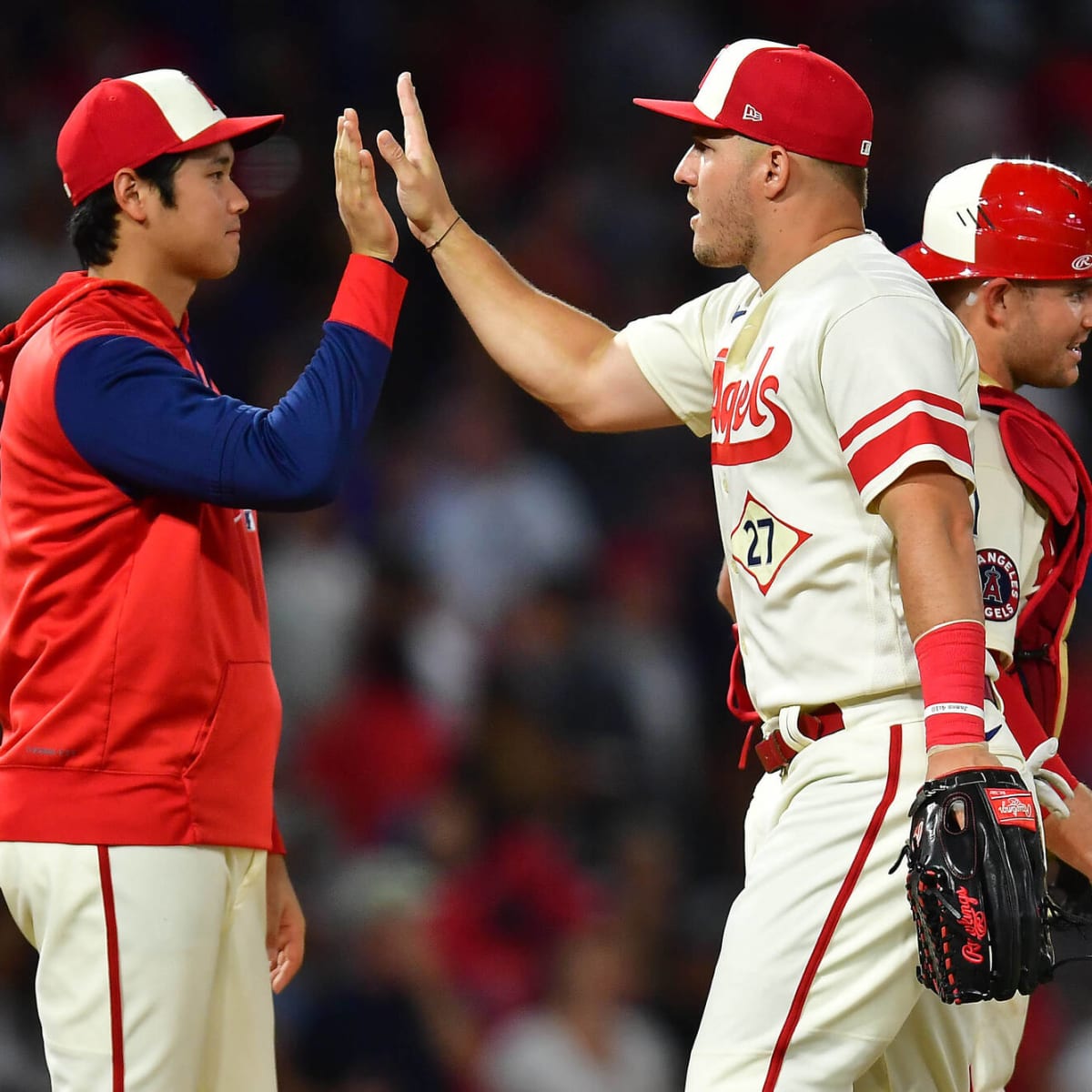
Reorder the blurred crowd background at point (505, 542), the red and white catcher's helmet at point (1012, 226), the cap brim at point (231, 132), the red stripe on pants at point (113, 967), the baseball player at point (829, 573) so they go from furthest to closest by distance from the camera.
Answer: the blurred crowd background at point (505, 542), the red and white catcher's helmet at point (1012, 226), the cap brim at point (231, 132), the red stripe on pants at point (113, 967), the baseball player at point (829, 573)

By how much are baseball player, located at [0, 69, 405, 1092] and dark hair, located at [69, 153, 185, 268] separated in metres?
0.04

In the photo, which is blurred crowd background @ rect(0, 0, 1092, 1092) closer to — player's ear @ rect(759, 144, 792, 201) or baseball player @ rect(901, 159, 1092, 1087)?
baseball player @ rect(901, 159, 1092, 1087)

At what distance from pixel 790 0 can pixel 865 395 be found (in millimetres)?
4555

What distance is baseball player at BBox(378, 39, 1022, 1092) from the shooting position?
7.63ft

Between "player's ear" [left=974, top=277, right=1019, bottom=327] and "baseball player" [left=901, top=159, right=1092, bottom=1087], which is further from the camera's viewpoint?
"player's ear" [left=974, top=277, right=1019, bottom=327]

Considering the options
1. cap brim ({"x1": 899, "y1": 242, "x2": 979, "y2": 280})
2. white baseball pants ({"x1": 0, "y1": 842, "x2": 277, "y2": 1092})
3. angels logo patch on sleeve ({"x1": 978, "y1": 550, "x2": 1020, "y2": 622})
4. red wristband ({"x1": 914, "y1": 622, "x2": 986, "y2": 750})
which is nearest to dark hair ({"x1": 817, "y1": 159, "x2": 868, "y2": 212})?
cap brim ({"x1": 899, "y1": 242, "x2": 979, "y2": 280})

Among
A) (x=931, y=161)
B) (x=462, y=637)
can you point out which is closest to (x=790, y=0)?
(x=931, y=161)

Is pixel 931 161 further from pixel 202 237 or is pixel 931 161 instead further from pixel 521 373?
pixel 202 237

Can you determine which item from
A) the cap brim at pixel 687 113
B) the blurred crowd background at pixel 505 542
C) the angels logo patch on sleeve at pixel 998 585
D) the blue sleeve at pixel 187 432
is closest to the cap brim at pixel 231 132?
the blue sleeve at pixel 187 432

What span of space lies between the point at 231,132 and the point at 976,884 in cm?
174

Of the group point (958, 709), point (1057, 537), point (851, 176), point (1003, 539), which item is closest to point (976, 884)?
point (958, 709)

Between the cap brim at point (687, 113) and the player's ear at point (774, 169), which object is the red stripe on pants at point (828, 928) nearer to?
the player's ear at point (774, 169)

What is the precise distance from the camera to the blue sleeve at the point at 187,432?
2557 millimetres

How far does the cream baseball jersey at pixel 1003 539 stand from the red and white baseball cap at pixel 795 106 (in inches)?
20.8
